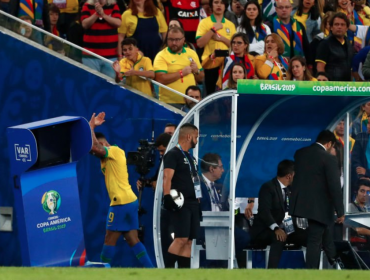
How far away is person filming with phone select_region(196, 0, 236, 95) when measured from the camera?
17562mm

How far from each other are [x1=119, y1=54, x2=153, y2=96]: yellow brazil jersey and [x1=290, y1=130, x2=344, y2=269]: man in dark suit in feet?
12.2

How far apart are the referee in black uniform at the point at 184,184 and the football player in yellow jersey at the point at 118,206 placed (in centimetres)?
112

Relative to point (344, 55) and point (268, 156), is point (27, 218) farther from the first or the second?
point (344, 55)

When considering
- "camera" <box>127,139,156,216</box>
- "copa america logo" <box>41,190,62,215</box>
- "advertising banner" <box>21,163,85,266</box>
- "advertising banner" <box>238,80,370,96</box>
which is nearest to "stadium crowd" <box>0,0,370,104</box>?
"camera" <box>127,139,156,216</box>

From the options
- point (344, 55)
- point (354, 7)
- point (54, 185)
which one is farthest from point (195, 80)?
point (54, 185)

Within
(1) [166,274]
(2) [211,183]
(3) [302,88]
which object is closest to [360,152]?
(3) [302,88]

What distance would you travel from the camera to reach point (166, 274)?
10.8m

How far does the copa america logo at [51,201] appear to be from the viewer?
484 inches

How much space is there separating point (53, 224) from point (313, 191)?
3.30 metres

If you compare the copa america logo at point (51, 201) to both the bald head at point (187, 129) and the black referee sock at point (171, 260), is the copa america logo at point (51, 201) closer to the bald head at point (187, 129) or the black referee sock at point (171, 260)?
the bald head at point (187, 129)

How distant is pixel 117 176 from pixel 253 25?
4.08 meters

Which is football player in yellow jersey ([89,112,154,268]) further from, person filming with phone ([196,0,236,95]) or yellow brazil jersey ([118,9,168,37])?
yellow brazil jersey ([118,9,168,37])

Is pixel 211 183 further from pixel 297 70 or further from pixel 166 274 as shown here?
pixel 166 274


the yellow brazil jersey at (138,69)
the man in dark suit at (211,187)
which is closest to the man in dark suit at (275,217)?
the man in dark suit at (211,187)
